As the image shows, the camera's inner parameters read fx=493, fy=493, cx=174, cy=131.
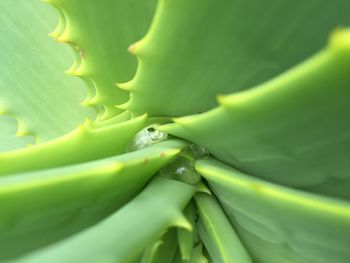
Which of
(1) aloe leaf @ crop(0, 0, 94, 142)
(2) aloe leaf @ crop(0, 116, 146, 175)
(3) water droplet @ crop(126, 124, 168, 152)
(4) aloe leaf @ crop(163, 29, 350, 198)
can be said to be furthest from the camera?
(1) aloe leaf @ crop(0, 0, 94, 142)

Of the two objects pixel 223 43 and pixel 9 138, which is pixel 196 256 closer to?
pixel 223 43

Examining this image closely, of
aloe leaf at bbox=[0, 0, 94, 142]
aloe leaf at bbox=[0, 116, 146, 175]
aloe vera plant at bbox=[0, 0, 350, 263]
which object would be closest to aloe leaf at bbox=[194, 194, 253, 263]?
aloe vera plant at bbox=[0, 0, 350, 263]

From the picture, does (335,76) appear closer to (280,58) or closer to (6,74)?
(280,58)

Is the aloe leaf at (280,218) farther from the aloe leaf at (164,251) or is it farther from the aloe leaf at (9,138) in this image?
the aloe leaf at (9,138)

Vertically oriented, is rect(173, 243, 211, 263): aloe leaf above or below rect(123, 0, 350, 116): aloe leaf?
below

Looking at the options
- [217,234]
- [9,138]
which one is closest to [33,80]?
[9,138]

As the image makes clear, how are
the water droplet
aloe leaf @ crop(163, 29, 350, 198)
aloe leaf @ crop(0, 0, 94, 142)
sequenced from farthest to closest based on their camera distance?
aloe leaf @ crop(0, 0, 94, 142) < the water droplet < aloe leaf @ crop(163, 29, 350, 198)

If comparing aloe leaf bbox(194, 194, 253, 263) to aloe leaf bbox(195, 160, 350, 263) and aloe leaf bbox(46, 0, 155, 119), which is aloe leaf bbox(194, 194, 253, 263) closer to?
aloe leaf bbox(195, 160, 350, 263)
